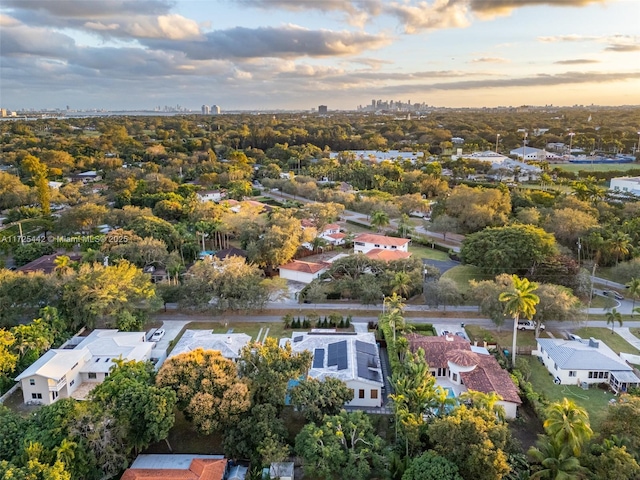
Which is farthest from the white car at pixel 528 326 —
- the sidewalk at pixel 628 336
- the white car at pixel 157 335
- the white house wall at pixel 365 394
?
the white car at pixel 157 335

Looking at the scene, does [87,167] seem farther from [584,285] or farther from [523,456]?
[523,456]

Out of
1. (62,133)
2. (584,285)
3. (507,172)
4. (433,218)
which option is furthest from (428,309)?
(62,133)

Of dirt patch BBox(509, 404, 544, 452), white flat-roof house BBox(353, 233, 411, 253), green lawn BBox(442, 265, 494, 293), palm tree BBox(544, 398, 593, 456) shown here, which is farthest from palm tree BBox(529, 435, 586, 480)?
white flat-roof house BBox(353, 233, 411, 253)

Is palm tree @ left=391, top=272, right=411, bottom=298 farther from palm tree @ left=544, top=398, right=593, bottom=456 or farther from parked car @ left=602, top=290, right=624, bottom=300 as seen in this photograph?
palm tree @ left=544, top=398, right=593, bottom=456

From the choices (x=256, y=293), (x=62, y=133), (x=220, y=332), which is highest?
(x=62, y=133)

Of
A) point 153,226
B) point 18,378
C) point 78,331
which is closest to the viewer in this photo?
point 18,378

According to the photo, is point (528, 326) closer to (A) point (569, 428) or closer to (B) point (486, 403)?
(B) point (486, 403)
